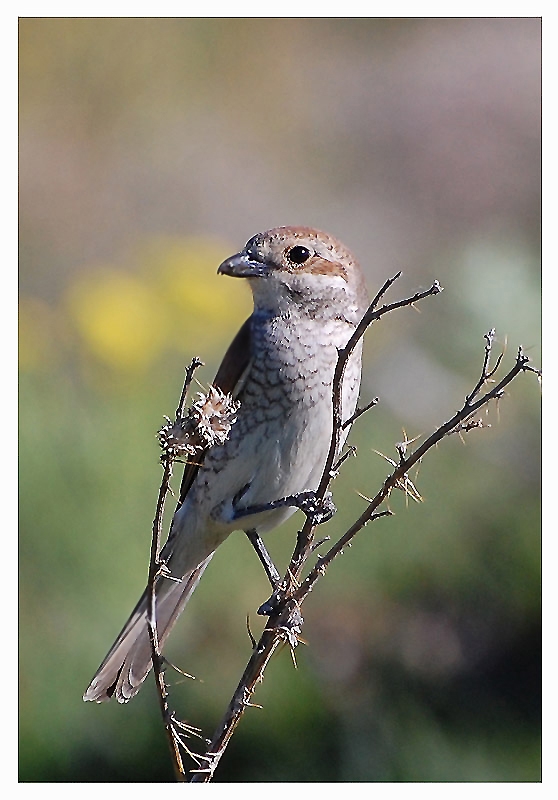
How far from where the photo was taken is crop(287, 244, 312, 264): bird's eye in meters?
2.02

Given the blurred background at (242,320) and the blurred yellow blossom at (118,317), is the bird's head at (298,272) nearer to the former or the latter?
the blurred background at (242,320)

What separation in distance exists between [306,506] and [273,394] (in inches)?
10.8

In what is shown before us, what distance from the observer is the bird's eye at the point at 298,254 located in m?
2.02

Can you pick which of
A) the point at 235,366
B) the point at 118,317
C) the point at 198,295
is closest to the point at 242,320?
the point at 198,295

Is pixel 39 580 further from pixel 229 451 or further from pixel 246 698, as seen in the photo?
pixel 246 698

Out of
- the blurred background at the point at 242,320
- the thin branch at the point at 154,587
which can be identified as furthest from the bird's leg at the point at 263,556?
the thin branch at the point at 154,587

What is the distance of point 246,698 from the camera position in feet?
4.48

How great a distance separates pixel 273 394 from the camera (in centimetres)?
199

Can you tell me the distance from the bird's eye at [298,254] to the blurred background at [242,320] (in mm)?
819

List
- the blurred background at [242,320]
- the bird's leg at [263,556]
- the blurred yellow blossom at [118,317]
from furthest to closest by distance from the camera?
the blurred yellow blossom at [118,317] → the blurred background at [242,320] → the bird's leg at [263,556]

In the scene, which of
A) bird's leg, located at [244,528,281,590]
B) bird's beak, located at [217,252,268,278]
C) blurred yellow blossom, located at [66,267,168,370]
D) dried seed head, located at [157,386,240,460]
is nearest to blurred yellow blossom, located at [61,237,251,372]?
blurred yellow blossom, located at [66,267,168,370]

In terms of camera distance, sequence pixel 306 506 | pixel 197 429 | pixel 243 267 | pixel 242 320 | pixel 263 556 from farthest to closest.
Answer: pixel 242 320, pixel 263 556, pixel 243 267, pixel 306 506, pixel 197 429

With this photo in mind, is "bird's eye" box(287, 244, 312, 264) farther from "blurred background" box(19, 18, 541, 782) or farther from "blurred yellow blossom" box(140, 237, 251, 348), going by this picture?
"blurred yellow blossom" box(140, 237, 251, 348)

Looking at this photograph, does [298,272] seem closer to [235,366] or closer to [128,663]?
[235,366]
